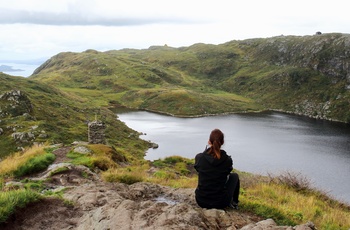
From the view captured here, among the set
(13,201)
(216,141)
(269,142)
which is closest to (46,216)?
(13,201)

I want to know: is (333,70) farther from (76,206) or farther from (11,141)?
(76,206)

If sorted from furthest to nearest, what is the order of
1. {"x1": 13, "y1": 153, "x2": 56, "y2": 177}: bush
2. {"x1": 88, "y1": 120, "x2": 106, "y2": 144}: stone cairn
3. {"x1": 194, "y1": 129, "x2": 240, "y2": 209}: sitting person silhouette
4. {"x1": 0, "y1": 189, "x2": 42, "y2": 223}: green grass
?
{"x1": 88, "y1": 120, "x2": 106, "y2": 144}: stone cairn
{"x1": 13, "y1": 153, "x2": 56, "y2": 177}: bush
{"x1": 194, "y1": 129, "x2": 240, "y2": 209}: sitting person silhouette
{"x1": 0, "y1": 189, "x2": 42, "y2": 223}: green grass

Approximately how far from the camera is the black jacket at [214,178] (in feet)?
37.4

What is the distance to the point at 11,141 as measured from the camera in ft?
180

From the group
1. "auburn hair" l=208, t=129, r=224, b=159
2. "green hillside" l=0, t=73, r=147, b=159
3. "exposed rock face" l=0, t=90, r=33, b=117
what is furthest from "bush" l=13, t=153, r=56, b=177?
"exposed rock face" l=0, t=90, r=33, b=117

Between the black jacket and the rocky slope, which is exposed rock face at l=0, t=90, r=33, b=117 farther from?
the black jacket

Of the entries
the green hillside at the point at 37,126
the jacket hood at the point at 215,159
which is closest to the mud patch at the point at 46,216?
the jacket hood at the point at 215,159

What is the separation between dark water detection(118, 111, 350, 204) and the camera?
228 feet

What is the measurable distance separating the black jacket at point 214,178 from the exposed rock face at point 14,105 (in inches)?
2691

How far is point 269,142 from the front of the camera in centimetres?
9731

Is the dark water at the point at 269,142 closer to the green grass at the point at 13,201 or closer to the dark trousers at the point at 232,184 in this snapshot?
the dark trousers at the point at 232,184

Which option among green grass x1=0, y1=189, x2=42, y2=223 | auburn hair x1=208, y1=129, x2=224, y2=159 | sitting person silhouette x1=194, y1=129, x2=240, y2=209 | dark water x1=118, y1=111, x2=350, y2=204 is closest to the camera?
green grass x1=0, y1=189, x2=42, y2=223

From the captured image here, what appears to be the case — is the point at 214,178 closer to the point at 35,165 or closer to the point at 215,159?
the point at 215,159

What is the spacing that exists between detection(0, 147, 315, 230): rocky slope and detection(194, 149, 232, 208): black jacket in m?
0.40
